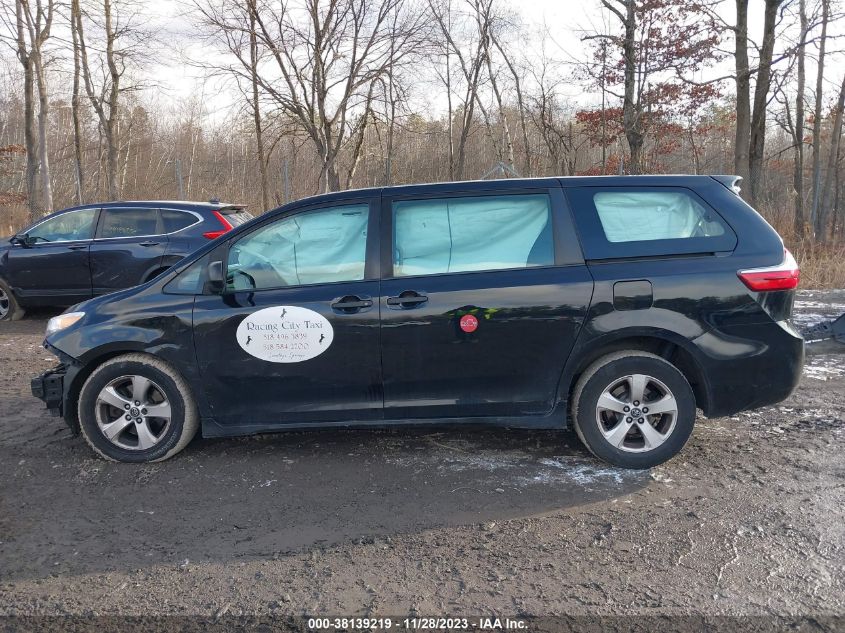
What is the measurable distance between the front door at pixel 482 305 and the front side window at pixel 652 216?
10.8 inches

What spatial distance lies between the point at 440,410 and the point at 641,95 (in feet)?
52.6

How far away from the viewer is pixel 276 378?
4.25m

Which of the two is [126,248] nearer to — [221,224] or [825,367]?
[221,224]

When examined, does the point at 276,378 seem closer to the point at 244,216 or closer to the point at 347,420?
the point at 347,420

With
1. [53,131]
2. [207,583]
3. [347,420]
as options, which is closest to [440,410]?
[347,420]

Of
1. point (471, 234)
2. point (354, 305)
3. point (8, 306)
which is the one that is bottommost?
point (8, 306)

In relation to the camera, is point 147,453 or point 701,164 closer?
point 147,453

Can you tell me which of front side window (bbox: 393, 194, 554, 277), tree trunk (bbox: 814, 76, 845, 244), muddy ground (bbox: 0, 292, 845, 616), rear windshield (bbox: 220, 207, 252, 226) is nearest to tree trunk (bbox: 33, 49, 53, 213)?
rear windshield (bbox: 220, 207, 252, 226)

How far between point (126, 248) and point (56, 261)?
41.5 inches

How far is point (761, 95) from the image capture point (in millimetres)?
15352

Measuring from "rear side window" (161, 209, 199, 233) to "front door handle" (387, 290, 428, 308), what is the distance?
6008 millimetres

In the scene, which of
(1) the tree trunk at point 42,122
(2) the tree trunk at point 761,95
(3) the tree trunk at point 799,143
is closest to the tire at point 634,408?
(2) the tree trunk at point 761,95

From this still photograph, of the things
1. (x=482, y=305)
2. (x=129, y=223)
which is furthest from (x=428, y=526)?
(x=129, y=223)

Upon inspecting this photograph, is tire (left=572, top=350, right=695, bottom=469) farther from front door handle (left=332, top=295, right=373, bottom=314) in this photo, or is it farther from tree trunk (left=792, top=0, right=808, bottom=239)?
tree trunk (left=792, top=0, right=808, bottom=239)
